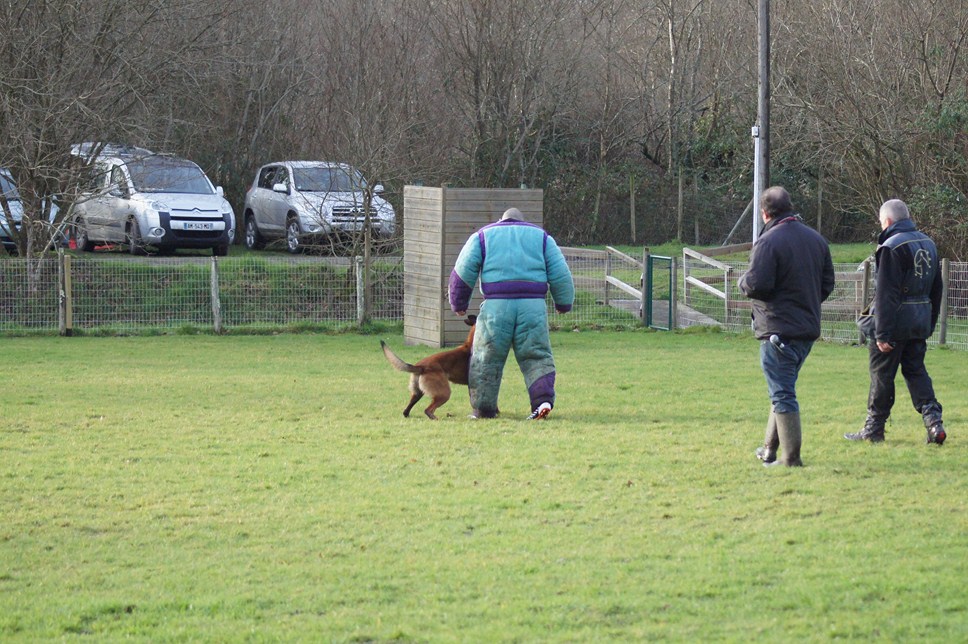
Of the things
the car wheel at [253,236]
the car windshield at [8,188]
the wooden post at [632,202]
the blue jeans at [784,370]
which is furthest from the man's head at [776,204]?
the wooden post at [632,202]

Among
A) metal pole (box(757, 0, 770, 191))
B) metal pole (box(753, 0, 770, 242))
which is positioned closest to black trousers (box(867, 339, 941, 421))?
metal pole (box(753, 0, 770, 242))

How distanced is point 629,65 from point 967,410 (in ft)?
76.4

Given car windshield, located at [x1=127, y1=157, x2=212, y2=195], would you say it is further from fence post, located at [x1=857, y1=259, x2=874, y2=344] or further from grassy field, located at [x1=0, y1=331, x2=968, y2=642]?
fence post, located at [x1=857, y1=259, x2=874, y2=344]

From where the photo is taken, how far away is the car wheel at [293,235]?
949 inches

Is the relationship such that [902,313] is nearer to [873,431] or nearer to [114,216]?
[873,431]

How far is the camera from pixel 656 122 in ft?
109

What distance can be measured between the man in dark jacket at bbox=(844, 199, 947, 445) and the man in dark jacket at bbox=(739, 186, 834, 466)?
35.0 inches

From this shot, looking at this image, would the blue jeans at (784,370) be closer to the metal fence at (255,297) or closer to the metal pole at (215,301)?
the metal fence at (255,297)

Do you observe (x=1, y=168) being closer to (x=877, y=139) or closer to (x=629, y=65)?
(x=877, y=139)

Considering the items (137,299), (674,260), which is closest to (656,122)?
(674,260)

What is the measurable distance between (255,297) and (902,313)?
11607mm

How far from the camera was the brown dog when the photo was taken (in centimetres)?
993

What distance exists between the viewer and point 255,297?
1816 cm

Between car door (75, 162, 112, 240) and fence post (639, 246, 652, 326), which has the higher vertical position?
car door (75, 162, 112, 240)
